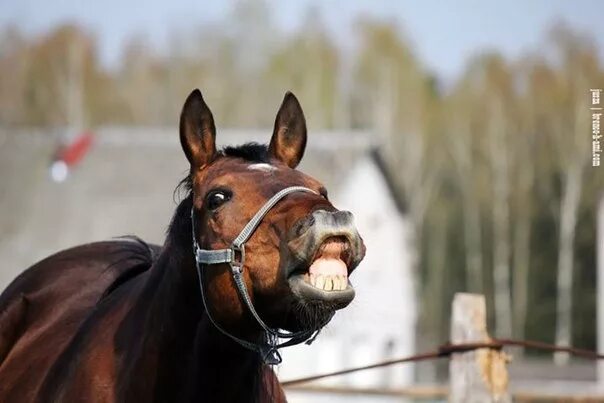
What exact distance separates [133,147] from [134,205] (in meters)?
2.56

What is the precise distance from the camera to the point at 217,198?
13.5 ft

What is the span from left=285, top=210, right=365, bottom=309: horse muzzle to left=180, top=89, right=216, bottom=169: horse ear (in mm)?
700

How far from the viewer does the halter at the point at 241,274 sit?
3922 mm

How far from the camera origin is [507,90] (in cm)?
4800

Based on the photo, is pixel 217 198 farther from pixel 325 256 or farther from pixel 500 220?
pixel 500 220

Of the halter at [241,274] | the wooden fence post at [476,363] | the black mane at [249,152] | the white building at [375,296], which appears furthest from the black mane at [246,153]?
the white building at [375,296]

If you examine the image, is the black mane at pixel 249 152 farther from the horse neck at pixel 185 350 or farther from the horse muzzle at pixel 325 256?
the horse muzzle at pixel 325 256

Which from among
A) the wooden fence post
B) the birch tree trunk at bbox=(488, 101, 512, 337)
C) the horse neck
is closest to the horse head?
the horse neck

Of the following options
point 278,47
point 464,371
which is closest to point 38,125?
point 278,47

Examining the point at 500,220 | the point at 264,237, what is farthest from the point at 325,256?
the point at 500,220

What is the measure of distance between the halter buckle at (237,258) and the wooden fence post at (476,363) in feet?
9.85

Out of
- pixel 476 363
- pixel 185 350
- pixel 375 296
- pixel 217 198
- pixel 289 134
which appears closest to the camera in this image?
pixel 217 198

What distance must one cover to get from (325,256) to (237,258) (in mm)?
360

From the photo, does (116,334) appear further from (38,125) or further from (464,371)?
(38,125)
